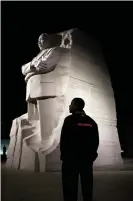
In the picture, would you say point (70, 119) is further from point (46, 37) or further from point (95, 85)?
point (46, 37)

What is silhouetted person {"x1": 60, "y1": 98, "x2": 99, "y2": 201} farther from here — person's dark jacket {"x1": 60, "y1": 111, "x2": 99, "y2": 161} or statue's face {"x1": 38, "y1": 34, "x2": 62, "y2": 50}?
statue's face {"x1": 38, "y1": 34, "x2": 62, "y2": 50}

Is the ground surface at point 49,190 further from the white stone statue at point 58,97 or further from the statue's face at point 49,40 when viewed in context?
the statue's face at point 49,40

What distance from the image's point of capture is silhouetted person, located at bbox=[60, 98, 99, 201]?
4.19m

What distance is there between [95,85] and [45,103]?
6.18ft

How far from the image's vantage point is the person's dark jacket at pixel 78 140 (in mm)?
4223

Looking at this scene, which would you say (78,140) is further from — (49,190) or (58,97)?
(58,97)

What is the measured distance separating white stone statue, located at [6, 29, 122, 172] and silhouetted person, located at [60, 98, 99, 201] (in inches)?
175

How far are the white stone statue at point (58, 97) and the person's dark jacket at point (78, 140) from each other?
14.6 feet

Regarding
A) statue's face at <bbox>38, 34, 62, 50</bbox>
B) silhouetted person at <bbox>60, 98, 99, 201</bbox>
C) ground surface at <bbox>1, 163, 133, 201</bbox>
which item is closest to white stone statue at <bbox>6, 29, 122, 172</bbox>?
statue's face at <bbox>38, 34, 62, 50</bbox>

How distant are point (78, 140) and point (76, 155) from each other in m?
0.21

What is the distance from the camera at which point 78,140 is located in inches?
168

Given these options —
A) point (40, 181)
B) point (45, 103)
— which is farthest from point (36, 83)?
point (40, 181)

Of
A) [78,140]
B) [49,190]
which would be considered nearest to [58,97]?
[49,190]

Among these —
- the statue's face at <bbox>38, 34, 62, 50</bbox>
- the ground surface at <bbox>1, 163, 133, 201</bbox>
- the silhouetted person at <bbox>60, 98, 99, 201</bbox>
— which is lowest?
the ground surface at <bbox>1, 163, 133, 201</bbox>
